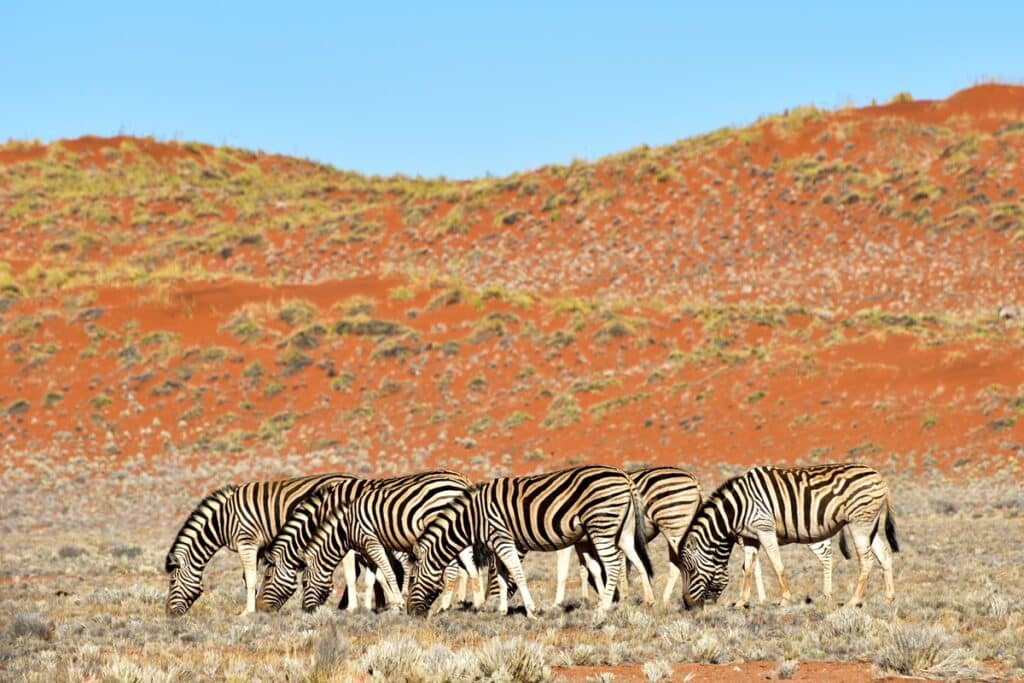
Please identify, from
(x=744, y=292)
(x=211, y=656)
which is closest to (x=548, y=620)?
(x=211, y=656)

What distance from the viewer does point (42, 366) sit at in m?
48.7

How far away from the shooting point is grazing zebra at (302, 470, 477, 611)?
14.8m

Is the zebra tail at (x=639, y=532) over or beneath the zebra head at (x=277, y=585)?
over

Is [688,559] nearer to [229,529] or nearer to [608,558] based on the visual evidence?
[608,558]

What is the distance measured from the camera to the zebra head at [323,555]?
1493 centimetres

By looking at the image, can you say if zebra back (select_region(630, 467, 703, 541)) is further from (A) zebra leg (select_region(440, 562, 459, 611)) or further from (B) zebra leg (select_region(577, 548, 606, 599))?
(A) zebra leg (select_region(440, 562, 459, 611))

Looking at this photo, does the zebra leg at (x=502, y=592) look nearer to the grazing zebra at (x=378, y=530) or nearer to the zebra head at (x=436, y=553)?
the grazing zebra at (x=378, y=530)

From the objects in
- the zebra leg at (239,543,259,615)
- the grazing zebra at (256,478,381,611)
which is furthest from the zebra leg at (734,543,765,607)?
the zebra leg at (239,543,259,615)

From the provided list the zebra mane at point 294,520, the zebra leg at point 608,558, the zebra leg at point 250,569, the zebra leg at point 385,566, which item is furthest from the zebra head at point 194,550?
the zebra leg at point 608,558

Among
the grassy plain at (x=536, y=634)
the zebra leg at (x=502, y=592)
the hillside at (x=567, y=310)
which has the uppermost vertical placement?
the hillside at (x=567, y=310)

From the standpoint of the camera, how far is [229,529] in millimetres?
16125

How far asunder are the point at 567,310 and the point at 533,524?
3754 centimetres

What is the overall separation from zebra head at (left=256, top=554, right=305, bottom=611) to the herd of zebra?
1cm

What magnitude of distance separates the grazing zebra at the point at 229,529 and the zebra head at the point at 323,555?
0.96 metres
